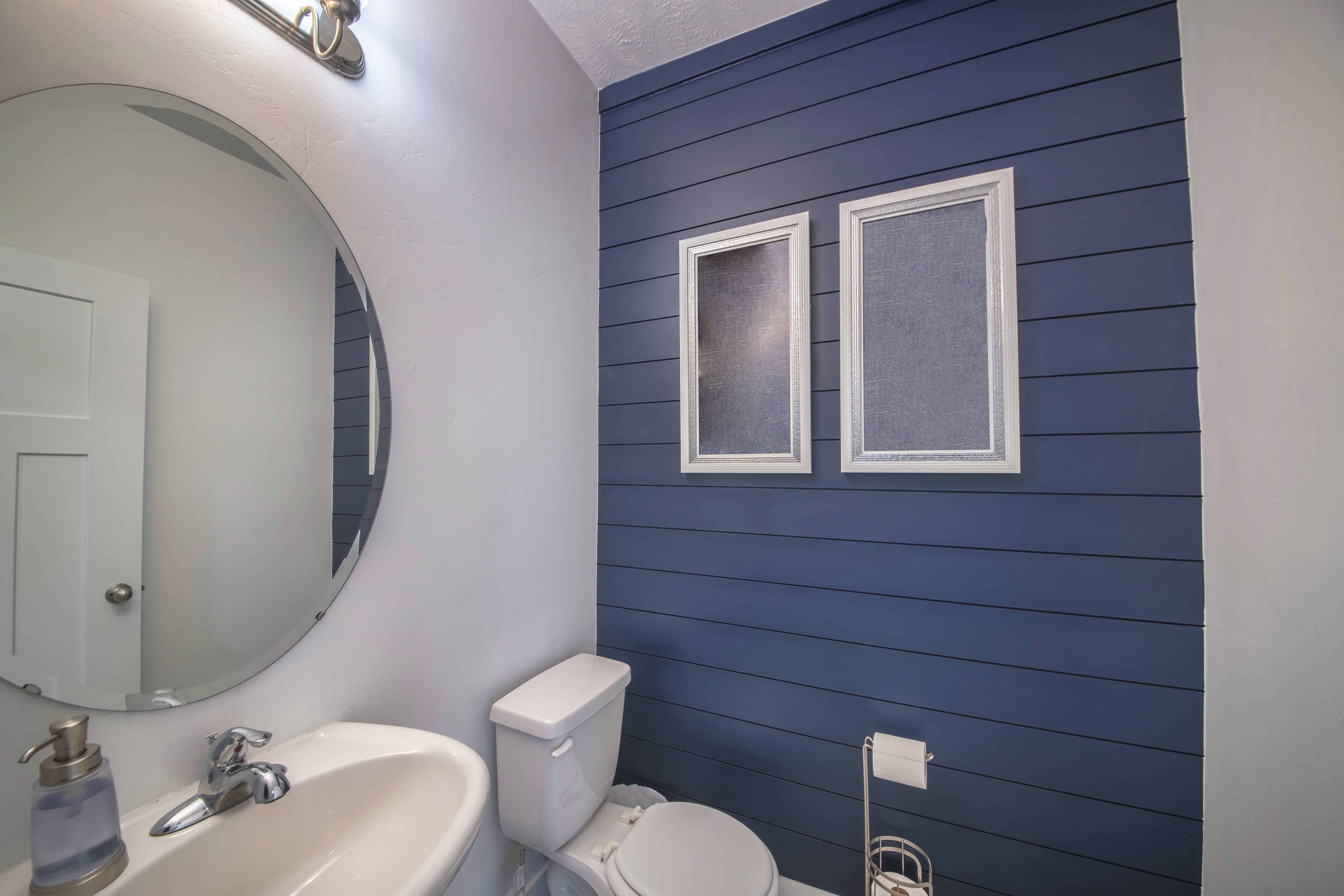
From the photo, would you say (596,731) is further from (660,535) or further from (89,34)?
(89,34)

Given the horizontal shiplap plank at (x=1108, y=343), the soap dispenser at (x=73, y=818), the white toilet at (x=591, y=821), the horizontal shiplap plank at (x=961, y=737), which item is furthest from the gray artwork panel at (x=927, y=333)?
the soap dispenser at (x=73, y=818)

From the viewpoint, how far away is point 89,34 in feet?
2.21

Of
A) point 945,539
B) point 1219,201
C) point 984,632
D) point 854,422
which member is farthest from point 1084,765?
point 1219,201

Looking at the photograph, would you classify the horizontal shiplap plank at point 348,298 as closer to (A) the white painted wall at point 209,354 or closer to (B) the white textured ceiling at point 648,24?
(A) the white painted wall at point 209,354

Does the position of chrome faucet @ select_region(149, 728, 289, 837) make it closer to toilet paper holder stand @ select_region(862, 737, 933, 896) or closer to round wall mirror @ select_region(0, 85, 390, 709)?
round wall mirror @ select_region(0, 85, 390, 709)

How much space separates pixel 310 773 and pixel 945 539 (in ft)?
4.44

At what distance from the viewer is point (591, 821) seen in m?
1.37

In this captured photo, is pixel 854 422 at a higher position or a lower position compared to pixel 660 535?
higher

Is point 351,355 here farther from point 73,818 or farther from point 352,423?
point 73,818

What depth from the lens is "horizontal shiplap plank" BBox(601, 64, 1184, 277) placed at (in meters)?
1.14

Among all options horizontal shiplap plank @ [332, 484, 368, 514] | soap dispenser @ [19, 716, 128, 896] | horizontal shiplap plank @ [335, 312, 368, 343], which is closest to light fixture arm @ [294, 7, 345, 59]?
horizontal shiplap plank @ [335, 312, 368, 343]

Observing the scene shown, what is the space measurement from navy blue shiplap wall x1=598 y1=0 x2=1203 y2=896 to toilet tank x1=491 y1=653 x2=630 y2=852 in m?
0.36

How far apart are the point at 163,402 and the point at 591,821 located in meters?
1.34

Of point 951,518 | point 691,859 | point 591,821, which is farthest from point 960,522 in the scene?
point 591,821
